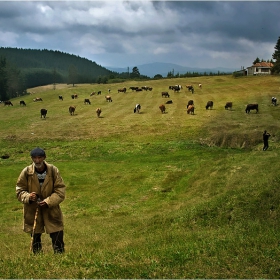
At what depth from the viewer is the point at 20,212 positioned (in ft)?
53.9

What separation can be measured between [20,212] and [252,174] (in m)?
11.8

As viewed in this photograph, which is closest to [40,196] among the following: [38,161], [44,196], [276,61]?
[44,196]

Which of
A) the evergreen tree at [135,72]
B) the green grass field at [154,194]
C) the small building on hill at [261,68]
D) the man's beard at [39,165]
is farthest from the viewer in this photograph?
the evergreen tree at [135,72]

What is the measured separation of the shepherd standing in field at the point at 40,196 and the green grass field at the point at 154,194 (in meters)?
0.67

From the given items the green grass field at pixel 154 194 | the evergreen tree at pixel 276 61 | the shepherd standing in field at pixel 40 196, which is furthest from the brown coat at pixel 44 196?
the evergreen tree at pixel 276 61

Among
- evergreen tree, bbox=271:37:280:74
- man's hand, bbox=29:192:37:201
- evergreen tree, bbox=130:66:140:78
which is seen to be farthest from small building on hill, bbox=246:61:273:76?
man's hand, bbox=29:192:37:201

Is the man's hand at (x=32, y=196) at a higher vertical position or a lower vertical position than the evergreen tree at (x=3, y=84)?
lower

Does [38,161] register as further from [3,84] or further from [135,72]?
[135,72]

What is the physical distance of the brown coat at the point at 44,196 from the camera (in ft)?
24.7

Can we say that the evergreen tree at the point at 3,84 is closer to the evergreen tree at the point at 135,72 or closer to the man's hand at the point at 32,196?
the evergreen tree at the point at 135,72

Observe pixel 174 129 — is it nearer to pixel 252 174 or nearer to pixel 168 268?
pixel 252 174

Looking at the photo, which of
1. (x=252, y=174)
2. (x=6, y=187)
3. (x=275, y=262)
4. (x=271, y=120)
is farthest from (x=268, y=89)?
(x=275, y=262)

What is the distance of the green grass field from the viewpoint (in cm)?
657

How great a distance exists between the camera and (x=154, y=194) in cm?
1842
